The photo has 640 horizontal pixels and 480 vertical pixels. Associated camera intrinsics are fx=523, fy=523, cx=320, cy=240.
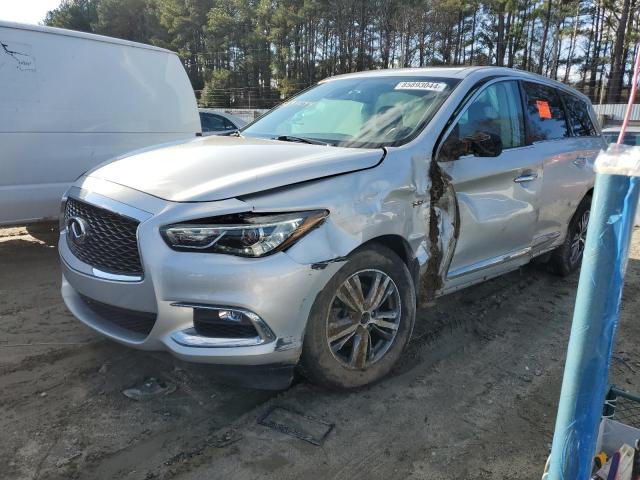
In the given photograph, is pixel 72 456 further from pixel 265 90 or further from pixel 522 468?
pixel 265 90

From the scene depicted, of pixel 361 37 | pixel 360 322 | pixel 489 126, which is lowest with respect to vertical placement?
pixel 360 322

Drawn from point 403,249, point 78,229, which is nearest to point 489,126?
point 403,249

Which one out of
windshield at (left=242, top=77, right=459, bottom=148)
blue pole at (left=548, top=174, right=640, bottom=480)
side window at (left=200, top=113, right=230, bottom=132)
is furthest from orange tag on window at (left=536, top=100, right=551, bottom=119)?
side window at (left=200, top=113, right=230, bottom=132)

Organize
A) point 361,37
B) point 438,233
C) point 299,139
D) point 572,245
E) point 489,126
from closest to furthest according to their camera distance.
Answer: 1. point 438,233
2. point 299,139
3. point 489,126
4. point 572,245
5. point 361,37

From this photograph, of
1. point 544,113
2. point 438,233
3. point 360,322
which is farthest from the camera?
point 544,113

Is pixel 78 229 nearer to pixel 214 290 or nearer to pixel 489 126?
pixel 214 290

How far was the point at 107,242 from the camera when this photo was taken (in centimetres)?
276

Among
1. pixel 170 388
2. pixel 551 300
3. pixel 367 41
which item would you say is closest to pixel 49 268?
pixel 170 388

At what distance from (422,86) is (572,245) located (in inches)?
106

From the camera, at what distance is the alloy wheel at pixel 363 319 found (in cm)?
284

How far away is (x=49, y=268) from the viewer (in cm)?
520

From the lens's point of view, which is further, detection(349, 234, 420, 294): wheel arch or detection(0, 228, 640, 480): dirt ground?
detection(349, 234, 420, 294): wheel arch

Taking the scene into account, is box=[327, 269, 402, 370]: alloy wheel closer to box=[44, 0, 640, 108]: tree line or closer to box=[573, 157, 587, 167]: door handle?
box=[573, 157, 587, 167]: door handle

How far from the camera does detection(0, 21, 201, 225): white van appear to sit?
480cm
